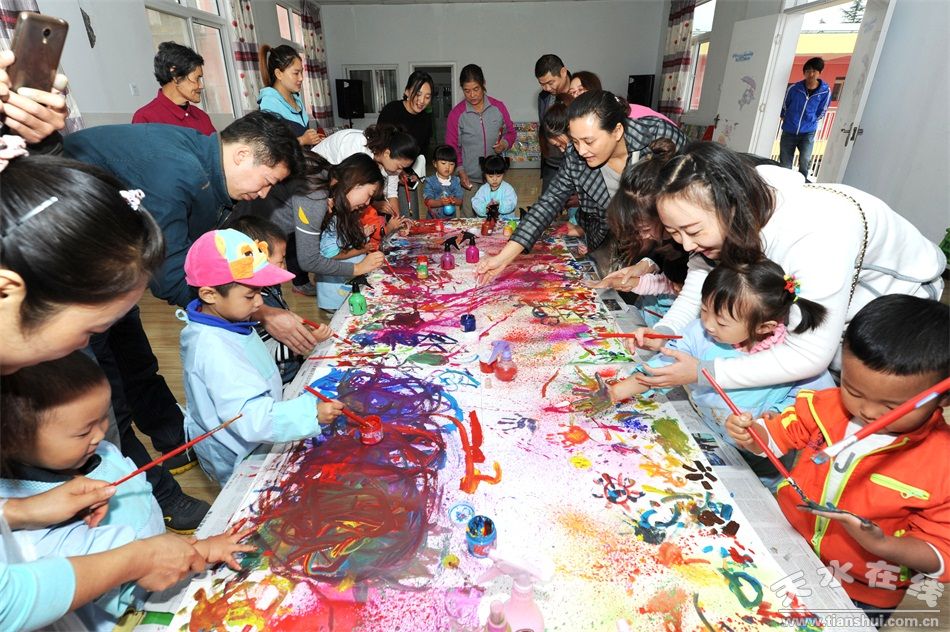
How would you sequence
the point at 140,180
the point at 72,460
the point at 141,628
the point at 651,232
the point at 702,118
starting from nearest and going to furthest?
1. the point at 141,628
2. the point at 72,460
3. the point at 140,180
4. the point at 651,232
5. the point at 702,118

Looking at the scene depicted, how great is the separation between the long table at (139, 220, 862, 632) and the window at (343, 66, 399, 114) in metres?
9.43

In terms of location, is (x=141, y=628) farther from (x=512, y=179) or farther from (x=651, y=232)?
(x=512, y=179)

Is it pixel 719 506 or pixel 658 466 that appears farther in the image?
pixel 658 466

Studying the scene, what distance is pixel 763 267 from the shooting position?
1.32m

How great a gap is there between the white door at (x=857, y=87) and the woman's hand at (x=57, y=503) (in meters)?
5.80

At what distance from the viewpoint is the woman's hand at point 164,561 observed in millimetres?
856

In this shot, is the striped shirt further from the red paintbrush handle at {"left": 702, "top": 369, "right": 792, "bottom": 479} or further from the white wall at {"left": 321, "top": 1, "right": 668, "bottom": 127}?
the white wall at {"left": 321, "top": 1, "right": 668, "bottom": 127}

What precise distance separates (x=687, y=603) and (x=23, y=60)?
1.67 m

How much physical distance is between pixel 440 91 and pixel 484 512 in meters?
10.3

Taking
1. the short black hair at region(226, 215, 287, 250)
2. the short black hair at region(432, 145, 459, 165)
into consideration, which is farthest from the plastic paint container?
the short black hair at region(432, 145, 459, 165)

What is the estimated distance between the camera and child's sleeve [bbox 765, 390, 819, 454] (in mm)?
1193

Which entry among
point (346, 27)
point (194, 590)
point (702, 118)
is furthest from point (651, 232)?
point (346, 27)

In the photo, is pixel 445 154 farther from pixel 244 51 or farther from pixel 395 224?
pixel 244 51

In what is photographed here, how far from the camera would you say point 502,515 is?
1082 millimetres
